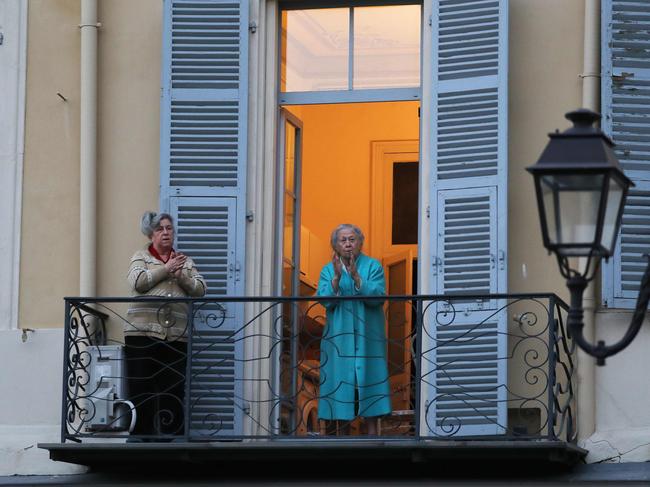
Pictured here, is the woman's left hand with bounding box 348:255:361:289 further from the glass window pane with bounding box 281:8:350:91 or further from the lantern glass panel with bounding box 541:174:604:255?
the lantern glass panel with bounding box 541:174:604:255

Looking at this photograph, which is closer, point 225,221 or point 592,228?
point 592,228

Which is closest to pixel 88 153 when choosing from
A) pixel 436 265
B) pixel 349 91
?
pixel 349 91

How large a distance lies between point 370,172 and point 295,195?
220 cm

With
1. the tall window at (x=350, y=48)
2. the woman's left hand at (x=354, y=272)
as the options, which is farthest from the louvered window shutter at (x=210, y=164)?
the woman's left hand at (x=354, y=272)

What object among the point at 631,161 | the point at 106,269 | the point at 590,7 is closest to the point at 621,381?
the point at 631,161

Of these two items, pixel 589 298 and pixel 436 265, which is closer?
pixel 589 298

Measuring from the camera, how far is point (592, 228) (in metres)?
7.92

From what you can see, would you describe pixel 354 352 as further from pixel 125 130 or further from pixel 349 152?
pixel 349 152

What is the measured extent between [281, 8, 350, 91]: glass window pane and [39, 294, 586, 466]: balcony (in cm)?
147

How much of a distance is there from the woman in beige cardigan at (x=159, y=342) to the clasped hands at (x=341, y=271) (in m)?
0.76

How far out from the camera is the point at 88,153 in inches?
479

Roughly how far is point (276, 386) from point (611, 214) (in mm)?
4356

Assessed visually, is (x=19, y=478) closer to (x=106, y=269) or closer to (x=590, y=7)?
(x=106, y=269)

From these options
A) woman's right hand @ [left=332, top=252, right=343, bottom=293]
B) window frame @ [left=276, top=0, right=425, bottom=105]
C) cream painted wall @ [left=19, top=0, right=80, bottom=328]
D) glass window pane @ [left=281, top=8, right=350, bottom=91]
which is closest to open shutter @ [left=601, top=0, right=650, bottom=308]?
window frame @ [left=276, top=0, right=425, bottom=105]
